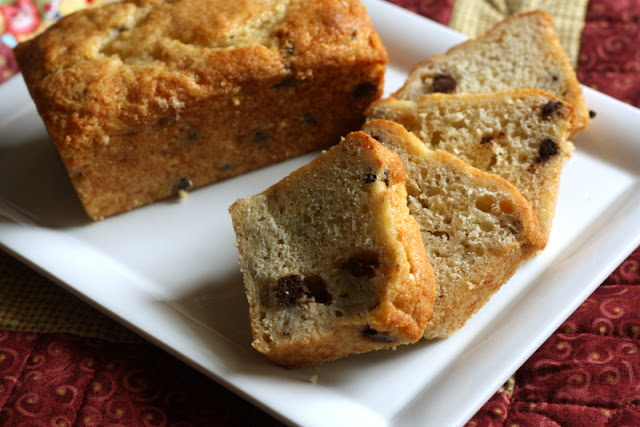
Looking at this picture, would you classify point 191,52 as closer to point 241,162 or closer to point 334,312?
point 241,162

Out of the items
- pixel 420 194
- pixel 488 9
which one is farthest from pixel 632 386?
pixel 488 9

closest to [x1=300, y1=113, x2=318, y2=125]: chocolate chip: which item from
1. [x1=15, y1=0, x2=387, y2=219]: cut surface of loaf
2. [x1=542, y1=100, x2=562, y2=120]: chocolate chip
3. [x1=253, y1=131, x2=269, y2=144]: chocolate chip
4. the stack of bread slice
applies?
[x1=15, y1=0, x2=387, y2=219]: cut surface of loaf

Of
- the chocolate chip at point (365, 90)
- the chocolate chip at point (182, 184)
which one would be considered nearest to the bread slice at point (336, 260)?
the chocolate chip at point (182, 184)

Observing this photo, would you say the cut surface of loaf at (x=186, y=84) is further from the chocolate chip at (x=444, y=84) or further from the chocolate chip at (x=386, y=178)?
the chocolate chip at (x=386, y=178)

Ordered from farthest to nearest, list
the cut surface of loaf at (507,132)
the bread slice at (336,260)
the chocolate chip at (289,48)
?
the chocolate chip at (289,48)
the cut surface of loaf at (507,132)
the bread slice at (336,260)

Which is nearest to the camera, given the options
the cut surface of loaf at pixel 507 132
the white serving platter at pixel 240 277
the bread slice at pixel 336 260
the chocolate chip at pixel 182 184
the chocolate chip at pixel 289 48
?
the bread slice at pixel 336 260

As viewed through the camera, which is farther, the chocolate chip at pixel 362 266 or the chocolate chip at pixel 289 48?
Answer: the chocolate chip at pixel 289 48

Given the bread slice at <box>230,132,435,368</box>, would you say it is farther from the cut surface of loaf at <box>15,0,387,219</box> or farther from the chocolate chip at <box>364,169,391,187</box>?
the cut surface of loaf at <box>15,0,387,219</box>
